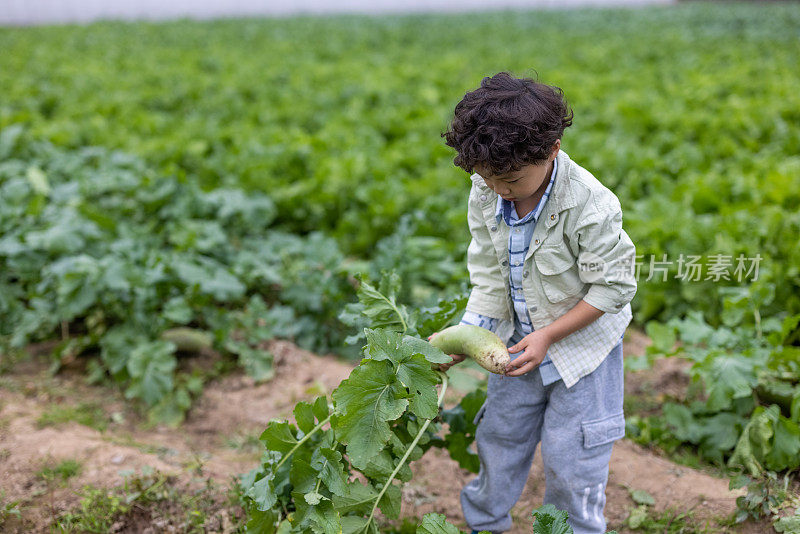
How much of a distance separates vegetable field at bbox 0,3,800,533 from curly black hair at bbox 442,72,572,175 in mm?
606

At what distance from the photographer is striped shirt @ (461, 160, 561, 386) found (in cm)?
210

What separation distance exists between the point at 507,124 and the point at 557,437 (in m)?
1.04

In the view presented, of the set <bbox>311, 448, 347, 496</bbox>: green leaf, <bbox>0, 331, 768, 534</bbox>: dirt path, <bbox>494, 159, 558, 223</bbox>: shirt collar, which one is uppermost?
<bbox>494, 159, 558, 223</bbox>: shirt collar

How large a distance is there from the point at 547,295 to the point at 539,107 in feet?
1.94

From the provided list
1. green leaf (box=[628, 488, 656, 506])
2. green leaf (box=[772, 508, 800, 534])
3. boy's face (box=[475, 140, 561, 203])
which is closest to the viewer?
boy's face (box=[475, 140, 561, 203])

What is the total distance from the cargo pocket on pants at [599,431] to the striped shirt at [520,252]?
180mm

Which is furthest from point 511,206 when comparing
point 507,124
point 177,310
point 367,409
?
point 177,310

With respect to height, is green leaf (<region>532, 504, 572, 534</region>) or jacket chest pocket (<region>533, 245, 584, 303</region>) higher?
jacket chest pocket (<region>533, 245, 584, 303</region>)

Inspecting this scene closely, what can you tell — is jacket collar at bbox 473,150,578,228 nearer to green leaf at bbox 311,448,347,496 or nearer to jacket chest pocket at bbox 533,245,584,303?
jacket chest pocket at bbox 533,245,584,303

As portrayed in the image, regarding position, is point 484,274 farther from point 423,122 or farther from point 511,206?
point 423,122

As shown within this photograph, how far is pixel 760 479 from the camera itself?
2820mm

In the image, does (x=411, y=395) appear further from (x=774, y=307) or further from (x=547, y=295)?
(x=774, y=307)

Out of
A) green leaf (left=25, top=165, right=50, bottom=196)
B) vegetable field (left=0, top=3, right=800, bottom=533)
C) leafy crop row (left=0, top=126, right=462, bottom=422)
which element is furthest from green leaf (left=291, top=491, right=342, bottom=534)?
green leaf (left=25, top=165, right=50, bottom=196)

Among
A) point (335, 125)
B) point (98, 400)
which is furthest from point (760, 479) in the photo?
point (335, 125)
